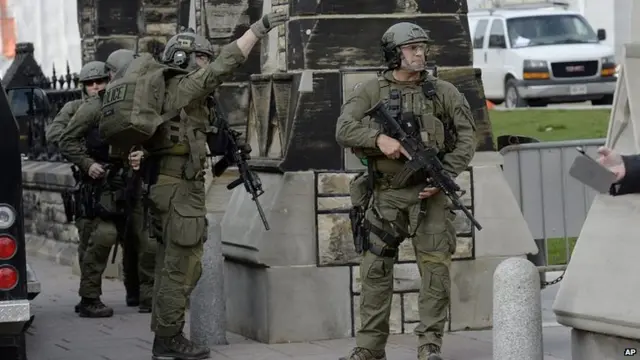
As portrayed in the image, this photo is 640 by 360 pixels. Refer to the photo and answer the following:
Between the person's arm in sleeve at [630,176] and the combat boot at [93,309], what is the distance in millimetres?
6622

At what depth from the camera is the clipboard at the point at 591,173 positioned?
16.3 feet

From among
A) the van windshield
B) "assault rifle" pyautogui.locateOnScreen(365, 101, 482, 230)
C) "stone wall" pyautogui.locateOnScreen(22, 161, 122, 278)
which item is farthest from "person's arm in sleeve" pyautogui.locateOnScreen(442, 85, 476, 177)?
the van windshield

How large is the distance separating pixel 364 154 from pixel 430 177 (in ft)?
1.33

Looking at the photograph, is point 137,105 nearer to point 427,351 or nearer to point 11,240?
point 11,240

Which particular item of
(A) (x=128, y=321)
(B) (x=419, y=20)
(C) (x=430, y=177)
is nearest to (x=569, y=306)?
(C) (x=430, y=177)

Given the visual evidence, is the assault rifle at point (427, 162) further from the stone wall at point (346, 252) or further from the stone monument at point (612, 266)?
the stone monument at point (612, 266)

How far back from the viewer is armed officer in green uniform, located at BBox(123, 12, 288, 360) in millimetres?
8617

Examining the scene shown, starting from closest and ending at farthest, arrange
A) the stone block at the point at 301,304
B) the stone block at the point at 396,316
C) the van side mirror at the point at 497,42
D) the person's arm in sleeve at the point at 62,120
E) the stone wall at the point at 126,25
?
the stone block at the point at 301,304 < the stone block at the point at 396,316 < the person's arm in sleeve at the point at 62,120 < the stone wall at the point at 126,25 < the van side mirror at the point at 497,42

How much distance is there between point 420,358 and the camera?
796 centimetres

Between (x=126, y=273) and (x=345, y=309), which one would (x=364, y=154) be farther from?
(x=126, y=273)

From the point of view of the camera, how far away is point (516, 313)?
6020 millimetres

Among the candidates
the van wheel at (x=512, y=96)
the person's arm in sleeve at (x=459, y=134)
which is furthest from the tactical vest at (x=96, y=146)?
the van wheel at (x=512, y=96)

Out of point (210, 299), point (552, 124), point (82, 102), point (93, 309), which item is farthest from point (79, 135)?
point (552, 124)

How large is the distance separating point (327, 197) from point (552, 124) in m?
10.6
